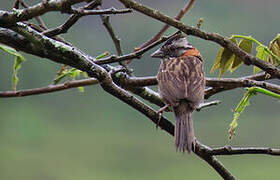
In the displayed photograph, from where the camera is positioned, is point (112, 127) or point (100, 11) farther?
point (112, 127)

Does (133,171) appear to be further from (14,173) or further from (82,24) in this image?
(82,24)

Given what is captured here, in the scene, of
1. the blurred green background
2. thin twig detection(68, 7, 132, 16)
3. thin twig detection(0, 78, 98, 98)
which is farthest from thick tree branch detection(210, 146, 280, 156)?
the blurred green background

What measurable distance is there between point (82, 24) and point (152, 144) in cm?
108

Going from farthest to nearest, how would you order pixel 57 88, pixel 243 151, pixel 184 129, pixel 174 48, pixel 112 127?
pixel 112 127
pixel 174 48
pixel 57 88
pixel 184 129
pixel 243 151

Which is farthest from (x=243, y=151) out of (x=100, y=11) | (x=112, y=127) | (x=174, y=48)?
(x=112, y=127)

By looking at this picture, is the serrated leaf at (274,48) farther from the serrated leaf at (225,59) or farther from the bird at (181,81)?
the bird at (181,81)

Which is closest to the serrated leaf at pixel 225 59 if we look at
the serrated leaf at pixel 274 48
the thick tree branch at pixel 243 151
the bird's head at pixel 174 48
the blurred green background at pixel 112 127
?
the serrated leaf at pixel 274 48

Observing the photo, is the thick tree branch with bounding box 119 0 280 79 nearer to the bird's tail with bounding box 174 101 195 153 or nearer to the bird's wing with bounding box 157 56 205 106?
the bird's tail with bounding box 174 101 195 153

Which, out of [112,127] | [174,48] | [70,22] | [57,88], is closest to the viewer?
[70,22]

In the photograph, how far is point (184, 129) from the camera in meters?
1.07

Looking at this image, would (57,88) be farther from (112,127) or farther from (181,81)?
(112,127)

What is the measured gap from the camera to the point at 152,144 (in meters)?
3.14

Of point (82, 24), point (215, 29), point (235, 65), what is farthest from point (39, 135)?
point (235, 65)

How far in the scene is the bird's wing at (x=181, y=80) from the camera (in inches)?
50.8
